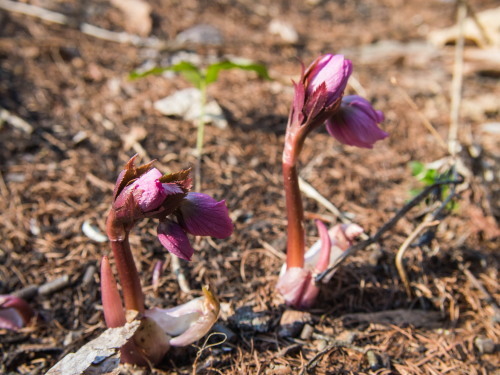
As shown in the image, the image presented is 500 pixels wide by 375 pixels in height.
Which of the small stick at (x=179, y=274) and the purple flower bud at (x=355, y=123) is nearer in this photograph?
the purple flower bud at (x=355, y=123)

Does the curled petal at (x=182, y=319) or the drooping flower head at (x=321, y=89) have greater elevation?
the drooping flower head at (x=321, y=89)

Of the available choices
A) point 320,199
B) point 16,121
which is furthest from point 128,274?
point 16,121

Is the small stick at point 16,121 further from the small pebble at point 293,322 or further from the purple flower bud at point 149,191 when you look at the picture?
the small pebble at point 293,322

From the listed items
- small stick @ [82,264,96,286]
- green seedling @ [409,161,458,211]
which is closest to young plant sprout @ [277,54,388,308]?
green seedling @ [409,161,458,211]

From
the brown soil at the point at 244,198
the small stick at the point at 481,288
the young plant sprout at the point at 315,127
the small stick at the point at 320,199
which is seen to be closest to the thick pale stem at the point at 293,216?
the young plant sprout at the point at 315,127

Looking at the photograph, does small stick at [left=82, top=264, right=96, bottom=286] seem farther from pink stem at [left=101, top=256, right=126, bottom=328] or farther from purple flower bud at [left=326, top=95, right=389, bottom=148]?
purple flower bud at [left=326, top=95, right=389, bottom=148]

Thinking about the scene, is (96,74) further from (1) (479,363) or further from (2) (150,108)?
(1) (479,363)
